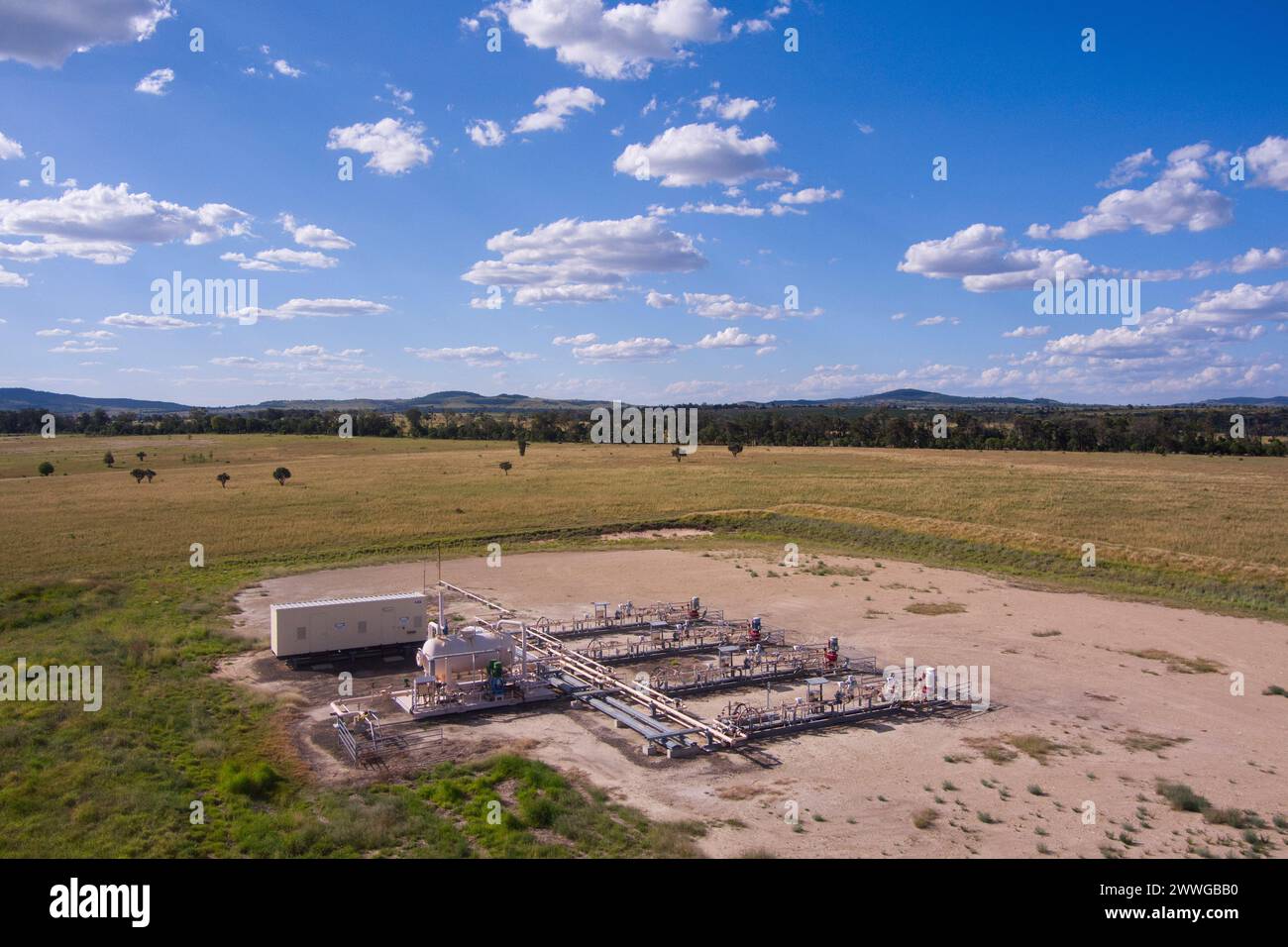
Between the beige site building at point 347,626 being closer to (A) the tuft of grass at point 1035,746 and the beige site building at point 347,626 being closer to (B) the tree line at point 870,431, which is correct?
(A) the tuft of grass at point 1035,746

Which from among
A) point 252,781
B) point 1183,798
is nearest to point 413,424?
point 252,781

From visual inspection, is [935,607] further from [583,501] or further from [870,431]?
[870,431]

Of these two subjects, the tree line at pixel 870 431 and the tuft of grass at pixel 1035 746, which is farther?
the tree line at pixel 870 431

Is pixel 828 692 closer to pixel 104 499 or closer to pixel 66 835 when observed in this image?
pixel 66 835

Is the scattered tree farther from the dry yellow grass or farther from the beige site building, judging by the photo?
the beige site building

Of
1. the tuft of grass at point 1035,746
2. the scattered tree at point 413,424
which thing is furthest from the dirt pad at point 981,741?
the scattered tree at point 413,424

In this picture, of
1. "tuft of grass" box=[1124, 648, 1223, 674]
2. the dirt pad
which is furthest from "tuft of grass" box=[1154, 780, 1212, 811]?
"tuft of grass" box=[1124, 648, 1223, 674]
